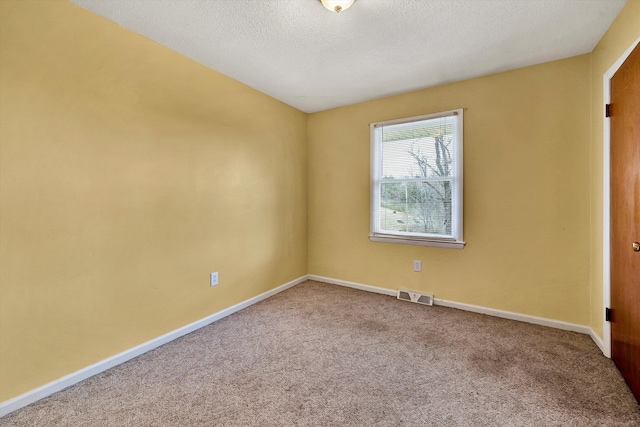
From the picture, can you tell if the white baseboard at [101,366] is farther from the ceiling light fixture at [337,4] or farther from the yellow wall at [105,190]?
the ceiling light fixture at [337,4]

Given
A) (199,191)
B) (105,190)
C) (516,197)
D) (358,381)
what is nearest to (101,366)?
(105,190)

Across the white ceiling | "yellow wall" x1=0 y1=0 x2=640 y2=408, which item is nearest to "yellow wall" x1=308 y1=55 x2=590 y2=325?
"yellow wall" x1=0 y1=0 x2=640 y2=408

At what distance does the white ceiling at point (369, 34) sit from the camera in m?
1.73

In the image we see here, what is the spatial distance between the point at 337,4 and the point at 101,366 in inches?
113

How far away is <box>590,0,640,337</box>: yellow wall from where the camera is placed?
183 centimetres

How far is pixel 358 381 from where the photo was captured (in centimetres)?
172

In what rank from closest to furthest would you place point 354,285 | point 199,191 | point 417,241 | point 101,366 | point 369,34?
1. point 101,366
2. point 369,34
3. point 199,191
4. point 417,241
5. point 354,285

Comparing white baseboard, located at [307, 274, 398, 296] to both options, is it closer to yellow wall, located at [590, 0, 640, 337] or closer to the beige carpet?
the beige carpet

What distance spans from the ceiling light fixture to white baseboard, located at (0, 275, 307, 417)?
107 inches

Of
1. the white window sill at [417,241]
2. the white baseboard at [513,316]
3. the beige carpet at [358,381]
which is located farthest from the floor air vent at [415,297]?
the white window sill at [417,241]

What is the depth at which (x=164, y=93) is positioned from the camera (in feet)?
7.14

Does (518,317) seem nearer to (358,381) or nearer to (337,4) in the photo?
(358,381)

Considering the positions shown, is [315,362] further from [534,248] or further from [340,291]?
[534,248]

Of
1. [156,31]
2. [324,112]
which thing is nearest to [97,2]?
[156,31]
